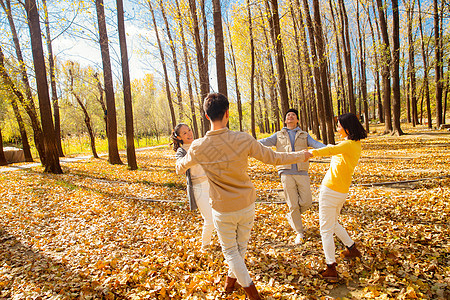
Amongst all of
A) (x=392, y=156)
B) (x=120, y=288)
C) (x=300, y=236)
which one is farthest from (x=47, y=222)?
(x=392, y=156)

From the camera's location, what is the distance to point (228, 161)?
2.21 m

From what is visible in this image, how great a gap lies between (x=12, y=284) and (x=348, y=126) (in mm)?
4724

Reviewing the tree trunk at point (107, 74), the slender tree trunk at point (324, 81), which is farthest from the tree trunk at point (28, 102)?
the slender tree trunk at point (324, 81)

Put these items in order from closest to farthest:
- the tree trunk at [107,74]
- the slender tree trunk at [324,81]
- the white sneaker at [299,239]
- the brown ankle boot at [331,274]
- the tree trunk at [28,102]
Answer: the brown ankle boot at [331,274] < the white sneaker at [299,239] < the tree trunk at [107,74] < the tree trunk at [28,102] < the slender tree trunk at [324,81]

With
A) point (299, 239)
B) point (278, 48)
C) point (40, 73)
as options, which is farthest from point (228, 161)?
point (40, 73)

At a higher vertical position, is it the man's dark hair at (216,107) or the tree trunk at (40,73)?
the tree trunk at (40,73)

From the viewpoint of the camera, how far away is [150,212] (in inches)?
232

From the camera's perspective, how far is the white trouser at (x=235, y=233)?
230 centimetres

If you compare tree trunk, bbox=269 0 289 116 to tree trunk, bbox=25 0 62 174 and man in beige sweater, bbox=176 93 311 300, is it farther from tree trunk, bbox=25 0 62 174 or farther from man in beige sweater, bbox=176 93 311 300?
tree trunk, bbox=25 0 62 174

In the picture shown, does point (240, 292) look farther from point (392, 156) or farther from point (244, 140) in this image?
point (392, 156)

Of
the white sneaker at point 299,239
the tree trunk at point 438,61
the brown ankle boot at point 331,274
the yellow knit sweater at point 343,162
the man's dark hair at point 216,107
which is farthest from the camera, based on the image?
the tree trunk at point 438,61

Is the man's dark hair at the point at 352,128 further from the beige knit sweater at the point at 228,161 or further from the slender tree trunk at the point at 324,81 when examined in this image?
the slender tree trunk at the point at 324,81

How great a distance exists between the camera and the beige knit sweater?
221cm

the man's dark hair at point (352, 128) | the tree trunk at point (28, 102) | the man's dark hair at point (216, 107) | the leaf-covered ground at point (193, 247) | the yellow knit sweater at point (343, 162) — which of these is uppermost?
the tree trunk at point (28, 102)
